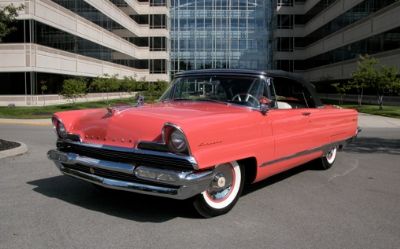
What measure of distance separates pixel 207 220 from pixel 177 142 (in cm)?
101

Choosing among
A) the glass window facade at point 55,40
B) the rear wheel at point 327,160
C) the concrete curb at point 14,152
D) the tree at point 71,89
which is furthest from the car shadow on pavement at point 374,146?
the glass window facade at point 55,40

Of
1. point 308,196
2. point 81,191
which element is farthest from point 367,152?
point 81,191

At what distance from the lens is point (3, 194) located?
20.9 feet

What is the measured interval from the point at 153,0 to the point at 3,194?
67545mm

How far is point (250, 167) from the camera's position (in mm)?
6000

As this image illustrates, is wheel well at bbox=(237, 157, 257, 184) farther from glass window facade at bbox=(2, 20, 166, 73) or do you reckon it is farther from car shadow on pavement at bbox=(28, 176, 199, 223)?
glass window facade at bbox=(2, 20, 166, 73)

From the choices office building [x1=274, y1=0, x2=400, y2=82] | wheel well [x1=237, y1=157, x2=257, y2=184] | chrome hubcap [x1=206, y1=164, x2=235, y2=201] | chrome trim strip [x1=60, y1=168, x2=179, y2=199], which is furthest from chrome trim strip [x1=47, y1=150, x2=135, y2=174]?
office building [x1=274, y1=0, x2=400, y2=82]

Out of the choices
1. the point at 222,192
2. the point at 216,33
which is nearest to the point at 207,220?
the point at 222,192

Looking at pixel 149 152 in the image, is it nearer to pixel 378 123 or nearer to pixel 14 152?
pixel 14 152

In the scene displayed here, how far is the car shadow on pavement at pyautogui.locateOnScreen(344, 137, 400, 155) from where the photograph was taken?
11.7m

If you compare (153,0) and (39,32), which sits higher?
(153,0)

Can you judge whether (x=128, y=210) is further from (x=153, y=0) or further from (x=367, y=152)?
(x=153, y=0)

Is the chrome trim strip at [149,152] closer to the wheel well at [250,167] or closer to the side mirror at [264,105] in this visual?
the wheel well at [250,167]

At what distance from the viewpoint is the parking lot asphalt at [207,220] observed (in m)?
4.57
